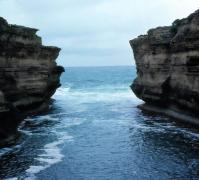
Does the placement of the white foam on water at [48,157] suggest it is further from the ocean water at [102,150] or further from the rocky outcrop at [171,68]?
the rocky outcrop at [171,68]

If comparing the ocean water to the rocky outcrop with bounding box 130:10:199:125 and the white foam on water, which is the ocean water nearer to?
the white foam on water

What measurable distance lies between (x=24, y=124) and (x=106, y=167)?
15490 millimetres

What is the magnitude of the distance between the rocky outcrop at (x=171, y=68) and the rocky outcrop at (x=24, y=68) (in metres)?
11.0

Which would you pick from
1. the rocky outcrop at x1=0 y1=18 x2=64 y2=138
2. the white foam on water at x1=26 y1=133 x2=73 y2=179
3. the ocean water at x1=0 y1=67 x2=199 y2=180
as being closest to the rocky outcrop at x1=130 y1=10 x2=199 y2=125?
the ocean water at x1=0 y1=67 x2=199 y2=180

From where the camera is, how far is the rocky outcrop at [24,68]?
123 ft

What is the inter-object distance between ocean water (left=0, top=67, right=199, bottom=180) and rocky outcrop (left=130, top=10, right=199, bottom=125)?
72.9 inches

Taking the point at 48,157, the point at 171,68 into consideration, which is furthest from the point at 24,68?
the point at 48,157

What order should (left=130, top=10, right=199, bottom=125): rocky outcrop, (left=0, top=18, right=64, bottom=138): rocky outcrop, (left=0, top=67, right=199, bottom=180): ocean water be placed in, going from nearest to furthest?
(left=0, top=67, right=199, bottom=180): ocean water < (left=130, top=10, right=199, bottom=125): rocky outcrop < (left=0, top=18, right=64, bottom=138): rocky outcrop

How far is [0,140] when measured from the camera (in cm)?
2638

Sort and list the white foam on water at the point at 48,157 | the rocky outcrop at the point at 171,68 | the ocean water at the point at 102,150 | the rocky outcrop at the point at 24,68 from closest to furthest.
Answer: the ocean water at the point at 102,150, the white foam on water at the point at 48,157, the rocky outcrop at the point at 171,68, the rocky outcrop at the point at 24,68

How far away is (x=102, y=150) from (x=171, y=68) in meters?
14.5

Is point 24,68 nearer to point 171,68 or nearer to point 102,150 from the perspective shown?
point 171,68

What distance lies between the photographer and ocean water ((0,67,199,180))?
21.6 meters

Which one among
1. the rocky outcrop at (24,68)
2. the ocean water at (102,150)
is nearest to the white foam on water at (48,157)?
the ocean water at (102,150)
